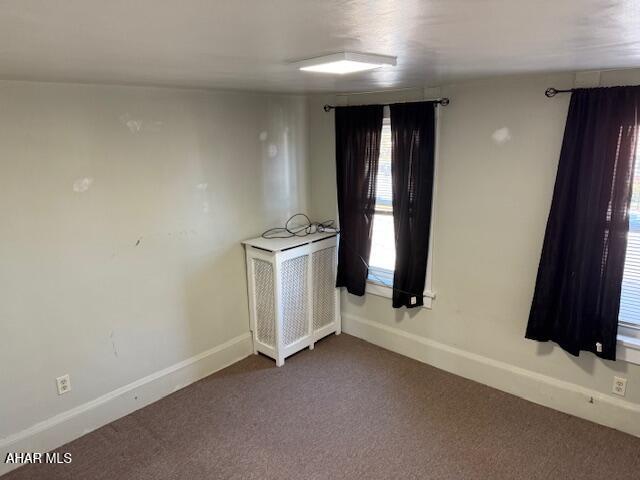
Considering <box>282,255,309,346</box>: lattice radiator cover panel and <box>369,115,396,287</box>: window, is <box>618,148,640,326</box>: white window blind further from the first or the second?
<box>282,255,309,346</box>: lattice radiator cover panel

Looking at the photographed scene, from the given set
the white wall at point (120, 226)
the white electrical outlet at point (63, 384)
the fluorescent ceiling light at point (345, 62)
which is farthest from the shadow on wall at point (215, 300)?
the fluorescent ceiling light at point (345, 62)

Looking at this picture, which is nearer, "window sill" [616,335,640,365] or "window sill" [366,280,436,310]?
"window sill" [616,335,640,365]

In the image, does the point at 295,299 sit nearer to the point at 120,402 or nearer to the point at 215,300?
the point at 215,300

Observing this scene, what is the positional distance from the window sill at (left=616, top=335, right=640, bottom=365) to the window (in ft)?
5.10

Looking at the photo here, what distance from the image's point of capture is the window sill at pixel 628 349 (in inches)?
101

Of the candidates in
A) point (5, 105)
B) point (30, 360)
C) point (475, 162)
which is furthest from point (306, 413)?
point (5, 105)

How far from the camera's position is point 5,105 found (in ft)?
7.35

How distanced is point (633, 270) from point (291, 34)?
237 cm

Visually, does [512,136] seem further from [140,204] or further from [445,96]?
[140,204]

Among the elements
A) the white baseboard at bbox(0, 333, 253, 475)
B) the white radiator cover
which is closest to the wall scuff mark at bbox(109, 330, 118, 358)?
the white baseboard at bbox(0, 333, 253, 475)

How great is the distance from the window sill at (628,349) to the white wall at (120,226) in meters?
2.57

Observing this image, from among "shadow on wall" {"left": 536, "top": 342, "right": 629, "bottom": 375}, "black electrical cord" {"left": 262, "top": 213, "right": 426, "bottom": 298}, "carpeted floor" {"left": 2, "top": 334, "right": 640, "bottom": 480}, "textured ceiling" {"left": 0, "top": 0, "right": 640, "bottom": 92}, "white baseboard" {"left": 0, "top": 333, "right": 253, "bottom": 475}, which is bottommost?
"carpeted floor" {"left": 2, "top": 334, "right": 640, "bottom": 480}

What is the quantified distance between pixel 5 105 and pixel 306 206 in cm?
231

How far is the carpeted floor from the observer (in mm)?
2430
